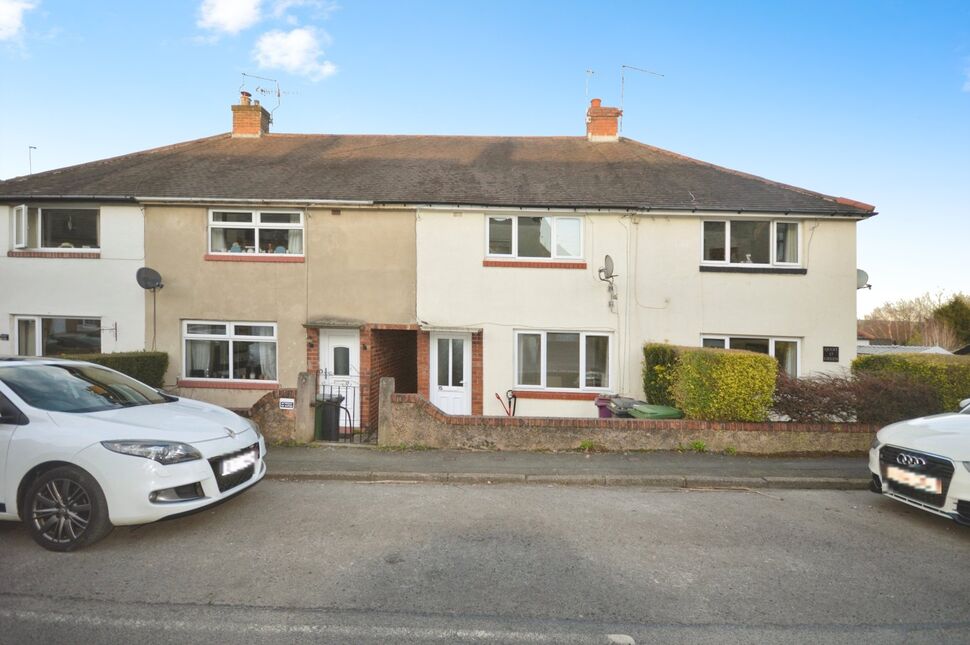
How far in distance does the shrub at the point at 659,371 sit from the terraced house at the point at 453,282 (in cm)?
52

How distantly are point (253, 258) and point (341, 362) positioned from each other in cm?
279

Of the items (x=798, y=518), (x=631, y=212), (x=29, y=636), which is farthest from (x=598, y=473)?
(x=631, y=212)

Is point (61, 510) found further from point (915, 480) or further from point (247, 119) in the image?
point (247, 119)

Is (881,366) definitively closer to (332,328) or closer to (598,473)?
(598,473)

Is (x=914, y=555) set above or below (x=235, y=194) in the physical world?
below

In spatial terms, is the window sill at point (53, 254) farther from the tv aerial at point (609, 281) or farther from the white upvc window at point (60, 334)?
the tv aerial at point (609, 281)

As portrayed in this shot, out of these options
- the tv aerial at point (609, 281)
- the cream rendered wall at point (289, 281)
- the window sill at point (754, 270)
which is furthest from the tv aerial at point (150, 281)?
the window sill at point (754, 270)

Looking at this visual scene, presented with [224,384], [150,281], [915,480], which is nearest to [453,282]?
[224,384]

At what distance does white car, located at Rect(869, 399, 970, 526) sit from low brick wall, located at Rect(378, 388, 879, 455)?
1.96 m

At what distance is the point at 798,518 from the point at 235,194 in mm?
10956

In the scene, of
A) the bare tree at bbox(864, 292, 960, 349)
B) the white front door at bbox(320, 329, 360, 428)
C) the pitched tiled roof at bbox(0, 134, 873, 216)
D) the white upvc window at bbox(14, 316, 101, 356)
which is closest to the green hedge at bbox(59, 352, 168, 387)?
the white upvc window at bbox(14, 316, 101, 356)

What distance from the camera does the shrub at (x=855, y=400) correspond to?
7.73 m

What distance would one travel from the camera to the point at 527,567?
4086 mm

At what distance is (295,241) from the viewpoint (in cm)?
1120
